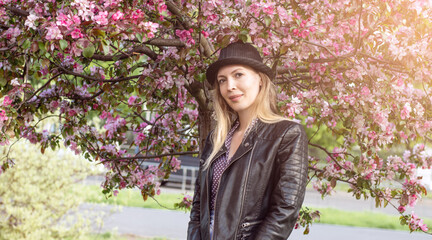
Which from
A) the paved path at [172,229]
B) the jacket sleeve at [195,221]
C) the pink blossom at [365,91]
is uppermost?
the pink blossom at [365,91]

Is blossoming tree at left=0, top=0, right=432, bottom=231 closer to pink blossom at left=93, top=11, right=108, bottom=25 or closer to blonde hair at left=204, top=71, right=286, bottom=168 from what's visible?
pink blossom at left=93, top=11, right=108, bottom=25

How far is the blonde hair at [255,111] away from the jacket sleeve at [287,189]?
0.67ft

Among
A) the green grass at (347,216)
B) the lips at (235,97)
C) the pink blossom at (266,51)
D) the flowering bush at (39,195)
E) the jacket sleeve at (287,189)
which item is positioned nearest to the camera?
the jacket sleeve at (287,189)

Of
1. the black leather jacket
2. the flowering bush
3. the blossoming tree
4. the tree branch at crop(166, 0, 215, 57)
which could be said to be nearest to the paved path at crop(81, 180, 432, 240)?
the flowering bush

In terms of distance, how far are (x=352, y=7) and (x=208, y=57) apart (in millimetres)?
1136

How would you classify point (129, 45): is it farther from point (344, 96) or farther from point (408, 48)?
point (408, 48)

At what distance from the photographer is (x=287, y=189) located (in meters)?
2.40

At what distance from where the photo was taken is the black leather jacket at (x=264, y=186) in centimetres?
239

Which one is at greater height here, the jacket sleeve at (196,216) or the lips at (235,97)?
the lips at (235,97)

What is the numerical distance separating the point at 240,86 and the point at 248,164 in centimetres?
44

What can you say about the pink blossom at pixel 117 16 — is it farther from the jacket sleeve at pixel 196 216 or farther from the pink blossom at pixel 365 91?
the pink blossom at pixel 365 91

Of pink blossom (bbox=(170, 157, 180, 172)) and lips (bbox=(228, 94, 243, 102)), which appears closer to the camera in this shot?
lips (bbox=(228, 94, 243, 102))

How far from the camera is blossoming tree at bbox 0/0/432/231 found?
3066 millimetres

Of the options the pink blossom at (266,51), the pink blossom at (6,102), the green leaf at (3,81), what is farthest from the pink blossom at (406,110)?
the green leaf at (3,81)
